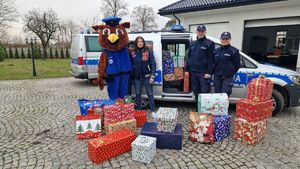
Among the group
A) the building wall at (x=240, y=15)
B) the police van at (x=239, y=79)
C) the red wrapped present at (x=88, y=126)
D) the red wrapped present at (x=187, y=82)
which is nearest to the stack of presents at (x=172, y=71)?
the red wrapped present at (x=187, y=82)

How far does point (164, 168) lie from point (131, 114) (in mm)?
Result: 1268

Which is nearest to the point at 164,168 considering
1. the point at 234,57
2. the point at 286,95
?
the point at 234,57

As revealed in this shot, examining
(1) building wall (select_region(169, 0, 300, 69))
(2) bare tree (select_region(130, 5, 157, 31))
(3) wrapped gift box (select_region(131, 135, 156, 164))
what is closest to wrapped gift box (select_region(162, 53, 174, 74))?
(3) wrapped gift box (select_region(131, 135, 156, 164))

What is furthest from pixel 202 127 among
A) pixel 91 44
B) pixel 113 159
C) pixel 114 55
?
pixel 91 44

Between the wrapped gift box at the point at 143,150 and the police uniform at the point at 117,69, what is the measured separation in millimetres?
1774

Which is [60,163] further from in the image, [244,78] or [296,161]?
[244,78]

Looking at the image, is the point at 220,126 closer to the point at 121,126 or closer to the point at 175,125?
the point at 175,125

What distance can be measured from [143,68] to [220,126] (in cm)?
206

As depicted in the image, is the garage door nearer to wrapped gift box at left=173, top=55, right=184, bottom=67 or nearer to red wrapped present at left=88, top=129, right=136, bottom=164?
wrapped gift box at left=173, top=55, right=184, bottom=67

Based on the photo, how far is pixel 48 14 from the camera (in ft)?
132

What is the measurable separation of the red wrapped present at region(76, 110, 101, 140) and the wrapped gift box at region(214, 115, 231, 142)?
2047mm

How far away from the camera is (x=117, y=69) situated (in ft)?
15.5

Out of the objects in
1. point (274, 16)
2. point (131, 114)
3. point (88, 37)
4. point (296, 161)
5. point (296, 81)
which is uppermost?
point (274, 16)

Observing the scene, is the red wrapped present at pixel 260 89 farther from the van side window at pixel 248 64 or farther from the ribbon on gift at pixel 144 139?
the ribbon on gift at pixel 144 139
